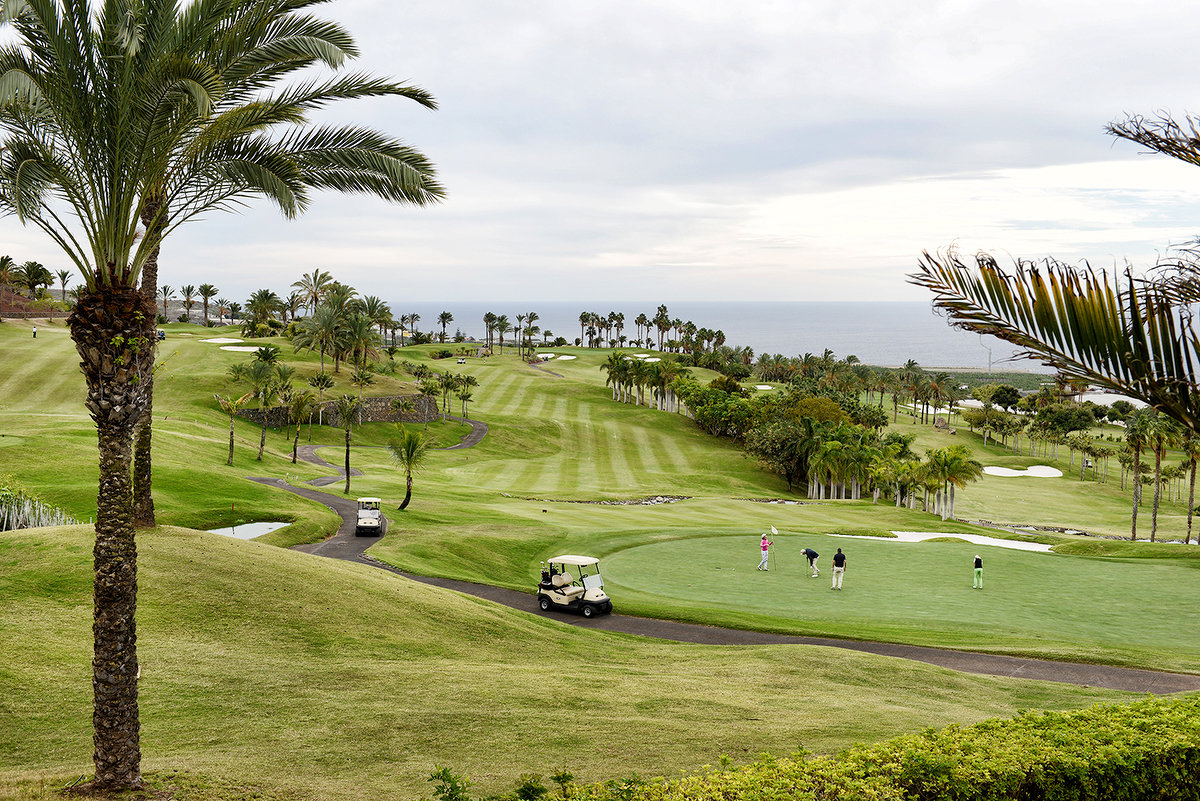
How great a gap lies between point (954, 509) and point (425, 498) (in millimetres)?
56056

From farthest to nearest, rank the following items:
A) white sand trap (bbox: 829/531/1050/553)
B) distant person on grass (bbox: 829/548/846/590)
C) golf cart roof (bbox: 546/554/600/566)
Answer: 1. white sand trap (bbox: 829/531/1050/553)
2. distant person on grass (bbox: 829/548/846/590)
3. golf cart roof (bbox: 546/554/600/566)

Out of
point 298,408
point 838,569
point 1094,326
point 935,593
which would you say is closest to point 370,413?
point 298,408

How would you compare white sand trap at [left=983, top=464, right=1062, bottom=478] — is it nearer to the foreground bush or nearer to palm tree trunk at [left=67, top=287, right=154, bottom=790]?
the foreground bush

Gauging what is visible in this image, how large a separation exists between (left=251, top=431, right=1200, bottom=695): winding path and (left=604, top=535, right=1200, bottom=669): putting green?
2.72 feet

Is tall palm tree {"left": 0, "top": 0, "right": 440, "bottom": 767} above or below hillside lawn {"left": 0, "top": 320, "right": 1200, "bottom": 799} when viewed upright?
above

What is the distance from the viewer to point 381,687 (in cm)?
1533

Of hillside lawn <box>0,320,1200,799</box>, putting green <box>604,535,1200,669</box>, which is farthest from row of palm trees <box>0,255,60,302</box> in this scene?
putting green <box>604,535,1200,669</box>

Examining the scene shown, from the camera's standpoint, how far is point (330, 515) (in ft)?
124

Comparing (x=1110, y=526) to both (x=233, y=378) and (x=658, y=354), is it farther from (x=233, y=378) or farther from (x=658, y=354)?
(x=658, y=354)

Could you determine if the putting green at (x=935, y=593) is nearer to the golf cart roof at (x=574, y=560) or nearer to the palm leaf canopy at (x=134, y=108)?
the golf cart roof at (x=574, y=560)

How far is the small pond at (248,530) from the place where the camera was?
3164cm

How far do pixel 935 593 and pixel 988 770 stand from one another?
20.6 m

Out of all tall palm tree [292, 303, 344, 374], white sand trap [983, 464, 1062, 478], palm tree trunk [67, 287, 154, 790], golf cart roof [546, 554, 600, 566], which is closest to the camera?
palm tree trunk [67, 287, 154, 790]

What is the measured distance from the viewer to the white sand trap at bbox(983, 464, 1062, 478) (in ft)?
321
